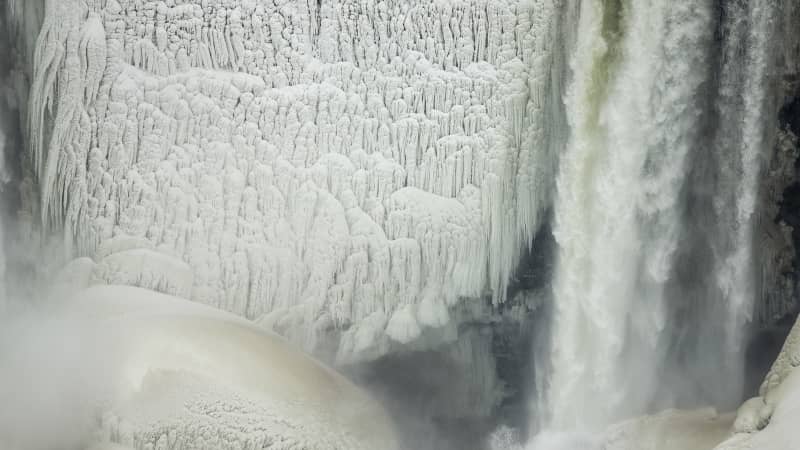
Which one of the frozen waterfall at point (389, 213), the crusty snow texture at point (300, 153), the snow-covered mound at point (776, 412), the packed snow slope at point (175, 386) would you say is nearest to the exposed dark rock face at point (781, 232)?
the frozen waterfall at point (389, 213)

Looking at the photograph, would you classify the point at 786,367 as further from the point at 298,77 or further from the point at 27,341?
the point at 27,341

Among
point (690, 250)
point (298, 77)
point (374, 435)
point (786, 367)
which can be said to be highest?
point (298, 77)

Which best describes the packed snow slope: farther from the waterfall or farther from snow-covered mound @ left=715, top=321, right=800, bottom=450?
snow-covered mound @ left=715, top=321, right=800, bottom=450

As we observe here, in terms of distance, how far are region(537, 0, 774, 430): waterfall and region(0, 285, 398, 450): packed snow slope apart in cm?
97

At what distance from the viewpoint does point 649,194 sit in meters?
3.84

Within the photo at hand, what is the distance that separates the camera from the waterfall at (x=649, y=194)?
12.0 feet

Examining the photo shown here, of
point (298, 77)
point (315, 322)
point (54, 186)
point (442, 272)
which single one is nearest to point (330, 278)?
point (315, 322)

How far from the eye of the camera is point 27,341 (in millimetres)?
4125


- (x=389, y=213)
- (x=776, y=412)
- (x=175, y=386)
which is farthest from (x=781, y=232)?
(x=175, y=386)

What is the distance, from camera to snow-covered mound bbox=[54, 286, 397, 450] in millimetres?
3764

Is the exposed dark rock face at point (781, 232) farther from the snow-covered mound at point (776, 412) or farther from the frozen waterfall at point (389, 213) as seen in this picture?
the snow-covered mound at point (776, 412)

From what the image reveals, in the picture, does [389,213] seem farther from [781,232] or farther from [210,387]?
[781,232]

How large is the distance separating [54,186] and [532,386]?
2.34m

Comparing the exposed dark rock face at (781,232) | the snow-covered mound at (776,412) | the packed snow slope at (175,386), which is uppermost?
the exposed dark rock face at (781,232)
